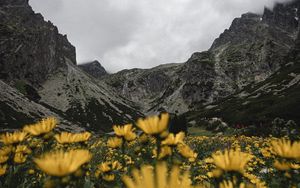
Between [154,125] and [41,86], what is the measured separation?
184 m

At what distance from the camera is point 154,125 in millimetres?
2967

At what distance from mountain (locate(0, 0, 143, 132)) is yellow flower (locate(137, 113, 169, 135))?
125702 millimetres

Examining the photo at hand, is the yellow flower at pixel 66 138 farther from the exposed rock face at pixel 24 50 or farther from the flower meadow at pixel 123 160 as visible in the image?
the exposed rock face at pixel 24 50

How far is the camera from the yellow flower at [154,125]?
2928 millimetres

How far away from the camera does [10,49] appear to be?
517 feet

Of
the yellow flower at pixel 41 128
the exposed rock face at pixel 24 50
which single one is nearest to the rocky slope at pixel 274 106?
the yellow flower at pixel 41 128

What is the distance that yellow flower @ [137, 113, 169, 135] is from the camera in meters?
2.93

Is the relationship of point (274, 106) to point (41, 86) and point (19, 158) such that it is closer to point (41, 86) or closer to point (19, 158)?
point (19, 158)

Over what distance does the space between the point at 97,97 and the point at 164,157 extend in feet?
625

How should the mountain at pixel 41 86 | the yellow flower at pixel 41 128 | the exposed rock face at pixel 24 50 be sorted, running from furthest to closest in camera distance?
1. the exposed rock face at pixel 24 50
2. the mountain at pixel 41 86
3. the yellow flower at pixel 41 128

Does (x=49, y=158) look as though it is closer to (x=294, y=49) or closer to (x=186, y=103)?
(x=294, y=49)

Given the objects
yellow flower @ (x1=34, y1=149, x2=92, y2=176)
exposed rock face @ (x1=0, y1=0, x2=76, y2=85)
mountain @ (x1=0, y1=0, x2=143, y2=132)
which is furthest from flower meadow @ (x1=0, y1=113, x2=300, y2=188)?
exposed rock face @ (x1=0, y1=0, x2=76, y2=85)

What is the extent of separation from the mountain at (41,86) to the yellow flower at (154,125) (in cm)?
12570

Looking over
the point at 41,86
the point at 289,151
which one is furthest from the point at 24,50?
the point at 289,151
